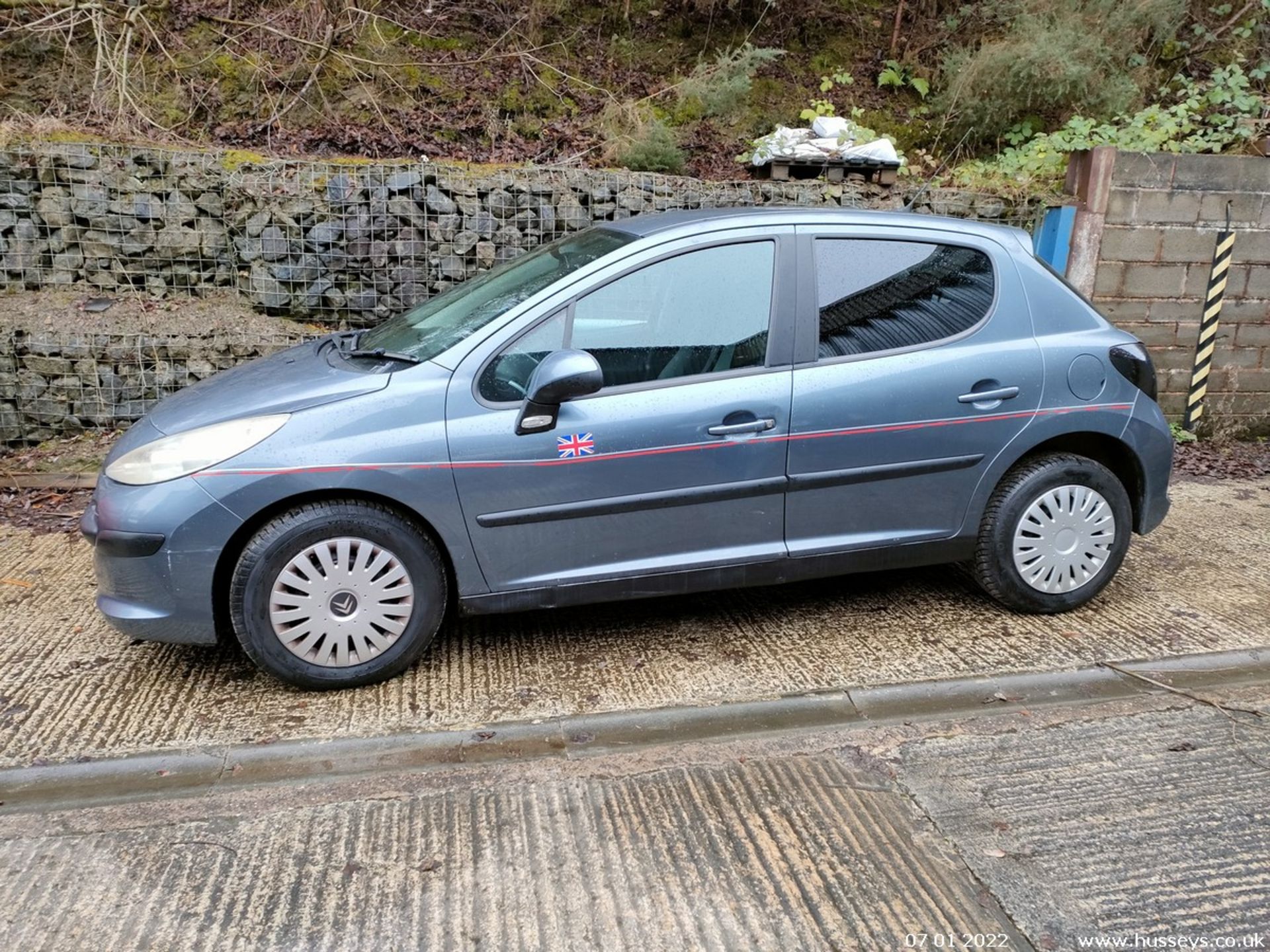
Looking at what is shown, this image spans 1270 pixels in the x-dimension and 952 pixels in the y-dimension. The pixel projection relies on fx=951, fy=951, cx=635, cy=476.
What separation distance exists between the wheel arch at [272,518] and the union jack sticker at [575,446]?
539 mm

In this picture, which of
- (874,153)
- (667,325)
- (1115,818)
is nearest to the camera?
(1115,818)

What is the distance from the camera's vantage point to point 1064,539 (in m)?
4.09

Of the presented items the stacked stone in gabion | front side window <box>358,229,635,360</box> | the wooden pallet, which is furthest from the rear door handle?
the stacked stone in gabion

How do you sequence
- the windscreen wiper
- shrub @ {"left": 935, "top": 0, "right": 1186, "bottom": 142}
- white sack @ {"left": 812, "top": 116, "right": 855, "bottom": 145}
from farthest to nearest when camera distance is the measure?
shrub @ {"left": 935, "top": 0, "right": 1186, "bottom": 142}
white sack @ {"left": 812, "top": 116, "right": 855, "bottom": 145}
the windscreen wiper

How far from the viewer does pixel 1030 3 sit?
869cm

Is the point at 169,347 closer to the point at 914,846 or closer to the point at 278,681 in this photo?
the point at 278,681

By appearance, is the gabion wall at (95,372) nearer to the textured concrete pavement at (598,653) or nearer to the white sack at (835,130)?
the textured concrete pavement at (598,653)

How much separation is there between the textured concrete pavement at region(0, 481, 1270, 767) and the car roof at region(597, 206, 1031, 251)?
5.48ft

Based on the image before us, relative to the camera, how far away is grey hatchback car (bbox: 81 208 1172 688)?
331 centimetres

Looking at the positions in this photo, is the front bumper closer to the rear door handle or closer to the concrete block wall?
the rear door handle

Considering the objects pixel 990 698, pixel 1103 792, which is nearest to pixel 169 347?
pixel 990 698

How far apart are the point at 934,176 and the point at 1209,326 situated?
2.35m

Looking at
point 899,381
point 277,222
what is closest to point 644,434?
point 899,381

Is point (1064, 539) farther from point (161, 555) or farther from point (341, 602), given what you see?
point (161, 555)
